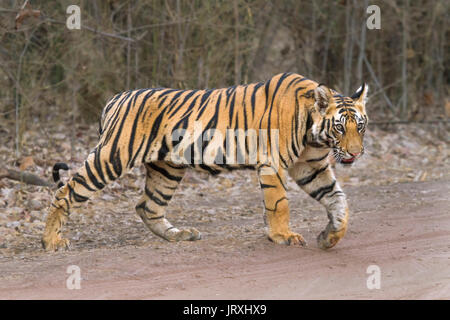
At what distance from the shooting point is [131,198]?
9.29 metres

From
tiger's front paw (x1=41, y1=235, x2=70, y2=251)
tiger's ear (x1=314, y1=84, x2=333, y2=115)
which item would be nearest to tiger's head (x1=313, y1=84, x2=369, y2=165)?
tiger's ear (x1=314, y1=84, x2=333, y2=115)

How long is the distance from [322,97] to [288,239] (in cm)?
131

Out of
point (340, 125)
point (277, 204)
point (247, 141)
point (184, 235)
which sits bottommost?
point (184, 235)

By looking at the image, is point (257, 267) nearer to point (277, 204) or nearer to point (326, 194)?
point (277, 204)

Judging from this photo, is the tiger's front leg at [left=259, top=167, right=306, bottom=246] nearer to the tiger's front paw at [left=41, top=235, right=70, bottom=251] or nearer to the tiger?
the tiger

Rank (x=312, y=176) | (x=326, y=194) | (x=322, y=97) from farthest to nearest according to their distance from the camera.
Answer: (x=312, y=176) → (x=326, y=194) → (x=322, y=97)

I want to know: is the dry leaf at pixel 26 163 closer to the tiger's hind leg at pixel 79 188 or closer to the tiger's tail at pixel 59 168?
the tiger's tail at pixel 59 168

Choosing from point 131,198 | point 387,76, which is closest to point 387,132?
point 387,76

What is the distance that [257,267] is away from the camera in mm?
5379

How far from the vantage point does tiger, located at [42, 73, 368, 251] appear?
5852 mm

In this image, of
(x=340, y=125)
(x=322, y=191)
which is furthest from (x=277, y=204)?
(x=340, y=125)

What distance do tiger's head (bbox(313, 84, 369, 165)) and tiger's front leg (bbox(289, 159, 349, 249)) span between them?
38 centimetres

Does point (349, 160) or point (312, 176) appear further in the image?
point (312, 176)

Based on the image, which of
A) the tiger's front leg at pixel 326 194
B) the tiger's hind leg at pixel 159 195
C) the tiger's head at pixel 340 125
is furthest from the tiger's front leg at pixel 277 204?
the tiger's hind leg at pixel 159 195
